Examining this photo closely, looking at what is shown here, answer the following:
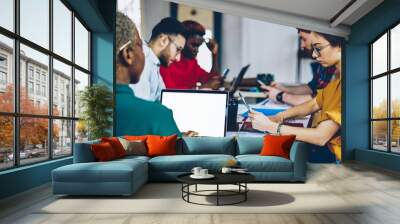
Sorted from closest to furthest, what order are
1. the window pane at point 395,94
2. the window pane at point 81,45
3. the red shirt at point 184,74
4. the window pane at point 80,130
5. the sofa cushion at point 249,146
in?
the sofa cushion at point 249,146 → the window pane at point 80,130 → the window pane at point 81,45 → the window pane at point 395,94 → the red shirt at point 184,74

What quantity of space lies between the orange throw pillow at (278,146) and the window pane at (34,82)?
145 inches

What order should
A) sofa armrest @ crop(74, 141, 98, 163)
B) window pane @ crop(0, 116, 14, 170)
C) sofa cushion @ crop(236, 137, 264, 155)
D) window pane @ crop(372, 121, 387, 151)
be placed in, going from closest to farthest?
1. window pane @ crop(0, 116, 14, 170)
2. sofa armrest @ crop(74, 141, 98, 163)
3. sofa cushion @ crop(236, 137, 264, 155)
4. window pane @ crop(372, 121, 387, 151)

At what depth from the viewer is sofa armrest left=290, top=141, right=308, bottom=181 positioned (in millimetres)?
6043

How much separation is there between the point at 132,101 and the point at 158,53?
1306mm

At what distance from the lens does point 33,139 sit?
5734 mm

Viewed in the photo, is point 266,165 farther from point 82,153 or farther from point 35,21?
point 35,21

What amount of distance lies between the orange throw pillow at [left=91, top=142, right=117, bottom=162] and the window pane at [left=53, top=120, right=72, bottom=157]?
124 cm

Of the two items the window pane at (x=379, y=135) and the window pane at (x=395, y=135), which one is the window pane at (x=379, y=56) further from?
the window pane at (x=395, y=135)

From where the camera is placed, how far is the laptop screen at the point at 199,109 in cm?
919

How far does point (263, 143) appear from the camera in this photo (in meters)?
6.83

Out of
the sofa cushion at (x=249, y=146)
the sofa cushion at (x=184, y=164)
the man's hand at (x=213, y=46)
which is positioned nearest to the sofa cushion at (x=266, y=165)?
the sofa cushion at (x=184, y=164)

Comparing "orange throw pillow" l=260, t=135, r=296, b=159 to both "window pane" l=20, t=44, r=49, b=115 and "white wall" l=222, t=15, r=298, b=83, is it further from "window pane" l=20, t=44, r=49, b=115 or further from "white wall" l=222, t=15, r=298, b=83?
"window pane" l=20, t=44, r=49, b=115

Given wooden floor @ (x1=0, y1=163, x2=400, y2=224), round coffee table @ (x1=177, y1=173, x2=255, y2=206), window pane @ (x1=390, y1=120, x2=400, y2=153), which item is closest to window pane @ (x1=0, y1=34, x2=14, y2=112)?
wooden floor @ (x1=0, y1=163, x2=400, y2=224)

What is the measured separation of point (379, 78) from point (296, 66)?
6.25 ft
